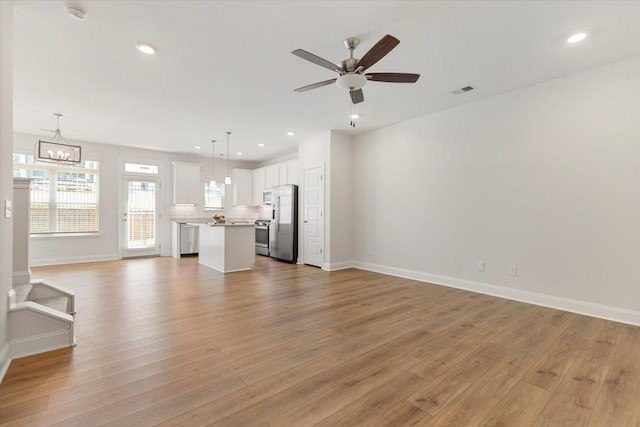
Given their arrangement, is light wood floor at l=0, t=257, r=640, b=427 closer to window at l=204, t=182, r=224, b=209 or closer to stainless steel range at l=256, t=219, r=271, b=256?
stainless steel range at l=256, t=219, r=271, b=256

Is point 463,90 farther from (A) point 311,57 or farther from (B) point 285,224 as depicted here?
(B) point 285,224

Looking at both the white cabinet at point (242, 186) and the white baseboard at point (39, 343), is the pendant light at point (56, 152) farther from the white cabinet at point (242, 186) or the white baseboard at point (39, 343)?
the white cabinet at point (242, 186)

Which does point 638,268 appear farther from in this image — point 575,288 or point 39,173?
point 39,173

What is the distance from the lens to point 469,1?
7.55 feet

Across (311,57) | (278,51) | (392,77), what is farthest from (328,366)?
(278,51)

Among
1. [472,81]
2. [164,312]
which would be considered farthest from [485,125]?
[164,312]

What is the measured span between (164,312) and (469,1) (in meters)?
4.36

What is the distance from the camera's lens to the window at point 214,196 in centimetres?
866

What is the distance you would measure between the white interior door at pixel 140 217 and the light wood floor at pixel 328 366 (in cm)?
403

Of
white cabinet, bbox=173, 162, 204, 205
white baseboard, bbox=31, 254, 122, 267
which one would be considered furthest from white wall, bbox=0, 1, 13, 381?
white cabinet, bbox=173, 162, 204, 205

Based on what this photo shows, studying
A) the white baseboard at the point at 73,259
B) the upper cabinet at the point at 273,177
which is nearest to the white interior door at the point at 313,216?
the upper cabinet at the point at 273,177

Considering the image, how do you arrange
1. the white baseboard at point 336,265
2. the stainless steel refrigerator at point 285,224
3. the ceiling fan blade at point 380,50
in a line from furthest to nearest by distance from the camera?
the stainless steel refrigerator at point 285,224 → the white baseboard at point 336,265 → the ceiling fan blade at point 380,50

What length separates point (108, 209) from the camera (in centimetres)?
705

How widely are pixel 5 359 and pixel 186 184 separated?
6504 mm
